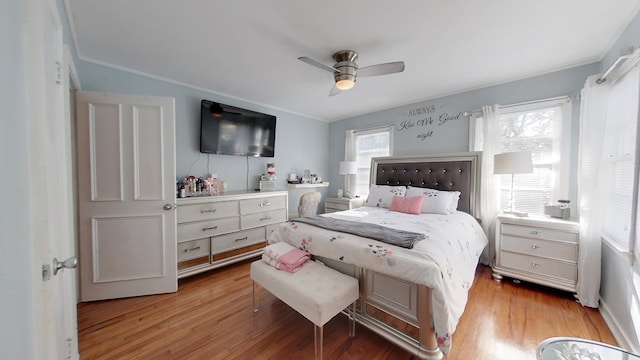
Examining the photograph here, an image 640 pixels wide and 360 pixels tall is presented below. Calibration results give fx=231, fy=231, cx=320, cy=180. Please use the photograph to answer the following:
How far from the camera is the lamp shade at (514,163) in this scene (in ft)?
8.35

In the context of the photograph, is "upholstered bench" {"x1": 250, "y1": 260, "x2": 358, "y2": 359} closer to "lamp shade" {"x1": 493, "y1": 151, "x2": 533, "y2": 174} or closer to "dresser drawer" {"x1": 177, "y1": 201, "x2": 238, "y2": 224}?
"dresser drawer" {"x1": 177, "y1": 201, "x2": 238, "y2": 224}

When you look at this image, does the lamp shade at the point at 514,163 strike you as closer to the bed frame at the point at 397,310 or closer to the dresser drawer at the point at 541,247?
the dresser drawer at the point at 541,247

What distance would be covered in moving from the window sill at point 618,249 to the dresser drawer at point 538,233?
9.0 inches

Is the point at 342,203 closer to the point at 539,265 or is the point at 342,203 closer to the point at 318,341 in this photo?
the point at 539,265

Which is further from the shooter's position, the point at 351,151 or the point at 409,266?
the point at 351,151

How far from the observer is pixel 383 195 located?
3.48 metres

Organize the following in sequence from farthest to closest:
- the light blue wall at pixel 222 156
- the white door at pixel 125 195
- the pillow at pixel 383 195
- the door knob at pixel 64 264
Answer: the pillow at pixel 383 195 < the light blue wall at pixel 222 156 < the white door at pixel 125 195 < the door knob at pixel 64 264

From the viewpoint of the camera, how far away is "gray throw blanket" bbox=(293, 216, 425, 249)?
1.77 meters

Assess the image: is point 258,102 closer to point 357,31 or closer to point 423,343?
point 357,31

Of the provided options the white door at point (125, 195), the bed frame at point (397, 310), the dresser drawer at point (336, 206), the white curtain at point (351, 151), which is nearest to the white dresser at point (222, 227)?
the white door at point (125, 195)

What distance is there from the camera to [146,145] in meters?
2.36

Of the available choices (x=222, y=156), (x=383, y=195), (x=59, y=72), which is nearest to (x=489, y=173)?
(x=383, y=195)

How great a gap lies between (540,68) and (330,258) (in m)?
3.19

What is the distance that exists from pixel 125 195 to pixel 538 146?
184 inches
